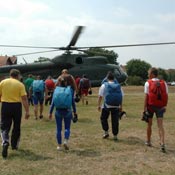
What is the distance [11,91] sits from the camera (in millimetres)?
8828

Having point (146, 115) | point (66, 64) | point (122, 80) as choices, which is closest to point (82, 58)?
point (66, 64)

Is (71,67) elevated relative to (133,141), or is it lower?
elevated

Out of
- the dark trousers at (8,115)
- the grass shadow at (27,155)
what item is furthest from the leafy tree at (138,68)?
the dark trousers at (8,115)

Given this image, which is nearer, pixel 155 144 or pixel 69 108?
pixel 69 108

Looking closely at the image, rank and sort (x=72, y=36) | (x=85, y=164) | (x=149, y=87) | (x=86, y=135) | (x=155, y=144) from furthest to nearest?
(x=72, y=36), (x=86, y=135), (x=155, y=144), (x=149, y=87), (x=85, y=164)

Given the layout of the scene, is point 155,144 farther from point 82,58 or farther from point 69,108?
point 82,58

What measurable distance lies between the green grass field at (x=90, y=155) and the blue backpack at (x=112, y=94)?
98cm

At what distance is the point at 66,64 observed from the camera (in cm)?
2795

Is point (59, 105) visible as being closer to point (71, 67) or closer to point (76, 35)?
point (76, 35)

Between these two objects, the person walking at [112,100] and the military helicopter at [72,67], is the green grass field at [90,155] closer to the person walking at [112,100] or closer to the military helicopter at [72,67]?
the person walking at [112,100]

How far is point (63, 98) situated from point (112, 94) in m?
1.89

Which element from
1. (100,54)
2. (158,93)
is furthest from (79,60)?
(158,93)

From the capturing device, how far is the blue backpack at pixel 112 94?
10.6 metres

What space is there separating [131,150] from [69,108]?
1.70m
